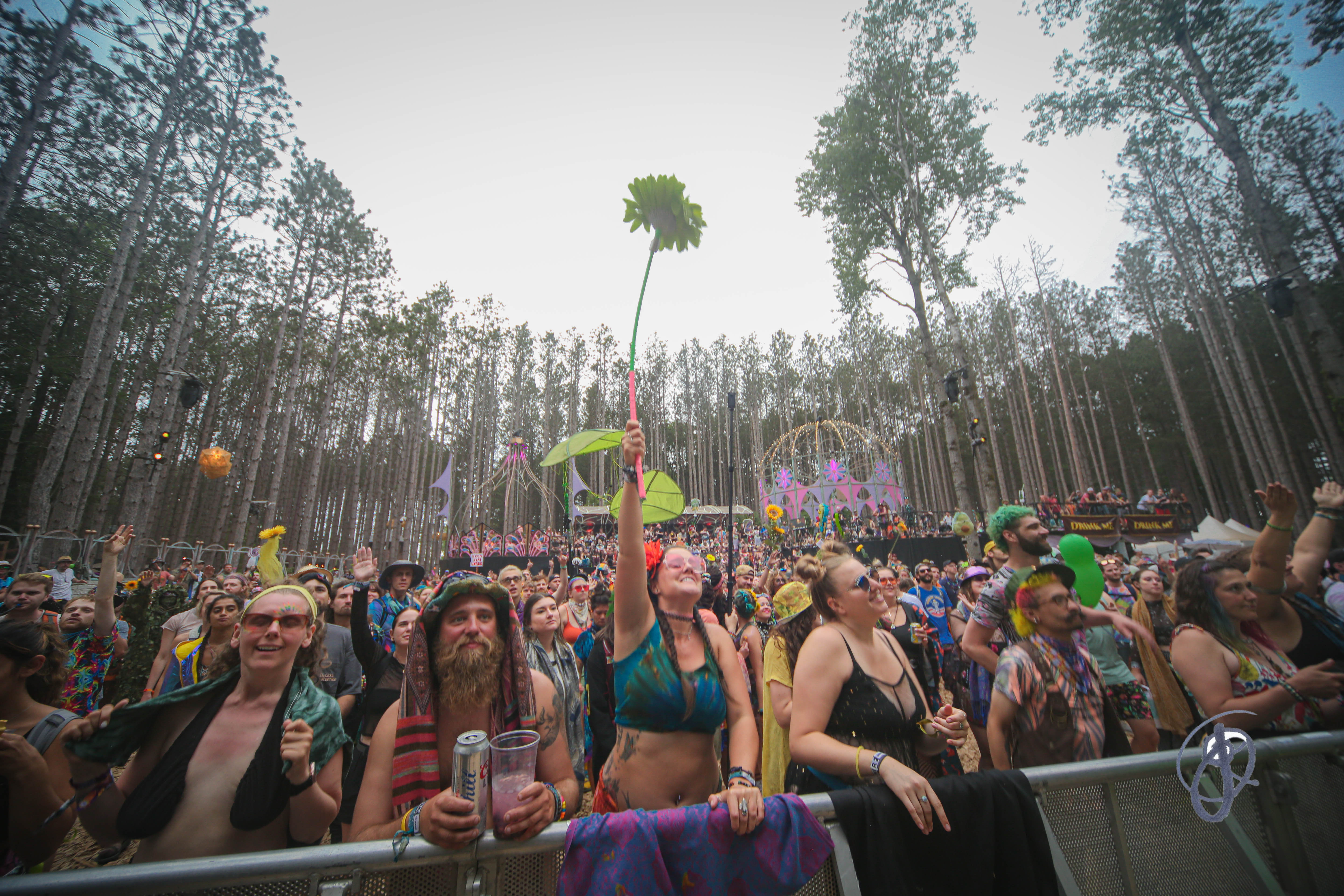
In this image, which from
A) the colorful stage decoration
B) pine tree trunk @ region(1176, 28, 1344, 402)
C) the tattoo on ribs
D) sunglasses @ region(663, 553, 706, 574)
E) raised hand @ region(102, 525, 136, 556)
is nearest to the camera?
the tattoo on ribs

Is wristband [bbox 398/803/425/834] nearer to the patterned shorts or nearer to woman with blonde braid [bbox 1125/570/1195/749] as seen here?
the patterned shorts

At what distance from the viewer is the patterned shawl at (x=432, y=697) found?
171 centimetres

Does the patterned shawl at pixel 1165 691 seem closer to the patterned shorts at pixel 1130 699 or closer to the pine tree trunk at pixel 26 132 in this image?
the patterned shorts at pixel 1130 699

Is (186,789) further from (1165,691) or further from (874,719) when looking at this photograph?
(1165,691)

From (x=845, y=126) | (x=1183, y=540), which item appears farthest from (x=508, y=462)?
(x=1183, y=540)

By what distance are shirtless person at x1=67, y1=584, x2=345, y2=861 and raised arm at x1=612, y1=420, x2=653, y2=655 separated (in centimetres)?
107

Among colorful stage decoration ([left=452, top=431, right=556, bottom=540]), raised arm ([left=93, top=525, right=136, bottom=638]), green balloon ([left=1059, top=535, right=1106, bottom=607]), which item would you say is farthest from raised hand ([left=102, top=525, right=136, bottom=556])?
colorful stage decoration ([left=452, top=431, right=556, bottom=540])

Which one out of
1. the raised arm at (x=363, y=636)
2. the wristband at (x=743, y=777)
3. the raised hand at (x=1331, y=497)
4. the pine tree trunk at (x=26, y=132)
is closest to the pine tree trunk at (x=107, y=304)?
the pine tree trunk at (x=26, y=132)

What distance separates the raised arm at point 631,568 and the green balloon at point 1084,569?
2925 millimetres

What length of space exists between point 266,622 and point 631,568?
1.41 meters

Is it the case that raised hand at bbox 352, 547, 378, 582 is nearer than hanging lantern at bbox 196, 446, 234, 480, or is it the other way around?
raised hand at bbox 352, 547, 378, 582

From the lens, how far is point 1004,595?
9.77 ft

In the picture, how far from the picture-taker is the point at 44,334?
46.3ft

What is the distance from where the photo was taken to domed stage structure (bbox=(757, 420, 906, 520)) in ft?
68.7
